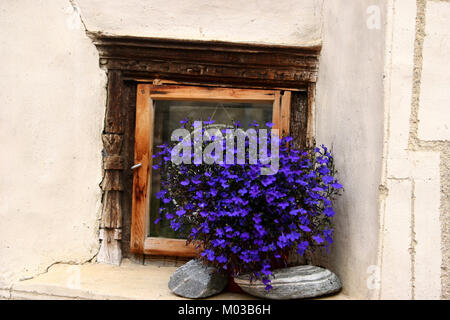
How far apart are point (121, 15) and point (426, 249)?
2239 millimetres

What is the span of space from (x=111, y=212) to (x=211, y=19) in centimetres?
138

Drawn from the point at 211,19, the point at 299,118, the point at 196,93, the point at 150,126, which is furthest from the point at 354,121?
the point at 150,126

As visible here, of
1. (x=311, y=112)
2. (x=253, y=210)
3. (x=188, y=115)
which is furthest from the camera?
(x=188, y=115)

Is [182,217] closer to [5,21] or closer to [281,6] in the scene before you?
[281,6]

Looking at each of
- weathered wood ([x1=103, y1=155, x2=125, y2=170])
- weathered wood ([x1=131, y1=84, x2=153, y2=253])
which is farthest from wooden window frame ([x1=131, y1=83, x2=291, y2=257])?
weathered wood ([x1=103, y1=155, x2=125, y2=170])

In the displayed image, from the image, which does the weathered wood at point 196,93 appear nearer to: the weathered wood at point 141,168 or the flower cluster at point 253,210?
the weathered wood at point 141,168

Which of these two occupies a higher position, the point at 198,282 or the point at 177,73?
the point at 177,73

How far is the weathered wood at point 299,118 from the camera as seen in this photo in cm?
297

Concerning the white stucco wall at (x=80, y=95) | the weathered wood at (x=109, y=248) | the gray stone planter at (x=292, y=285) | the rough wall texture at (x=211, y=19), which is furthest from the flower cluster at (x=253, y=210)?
the rough wall texture at (x=211, y=19)

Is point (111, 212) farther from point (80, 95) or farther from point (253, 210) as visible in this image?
point (253, 210)

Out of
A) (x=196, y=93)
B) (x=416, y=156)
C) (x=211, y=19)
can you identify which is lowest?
(x=416, y=156)

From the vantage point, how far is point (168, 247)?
2982mm

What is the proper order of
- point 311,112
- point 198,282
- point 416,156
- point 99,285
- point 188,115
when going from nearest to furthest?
point 416,156
point 198,282
point 99,285
point 311,112
point 188,115

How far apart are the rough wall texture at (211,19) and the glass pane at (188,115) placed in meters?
0.45
